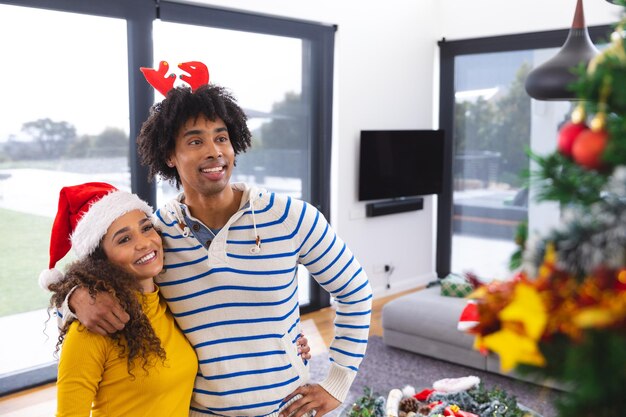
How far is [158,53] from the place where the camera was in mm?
4156

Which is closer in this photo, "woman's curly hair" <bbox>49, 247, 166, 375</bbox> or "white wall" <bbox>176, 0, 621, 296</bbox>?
"woman's curly hair" <bbox>49, 247, 166, 375</bbox>

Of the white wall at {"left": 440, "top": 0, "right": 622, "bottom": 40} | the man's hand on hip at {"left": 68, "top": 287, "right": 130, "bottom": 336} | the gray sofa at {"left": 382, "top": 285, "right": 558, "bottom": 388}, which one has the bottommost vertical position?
the gray sofa at {"left": 382, "top": 285, "right": 558, "bottom": 388}

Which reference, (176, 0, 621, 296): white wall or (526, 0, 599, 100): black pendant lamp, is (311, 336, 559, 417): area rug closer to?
(176, 0, 621, 296): white wall

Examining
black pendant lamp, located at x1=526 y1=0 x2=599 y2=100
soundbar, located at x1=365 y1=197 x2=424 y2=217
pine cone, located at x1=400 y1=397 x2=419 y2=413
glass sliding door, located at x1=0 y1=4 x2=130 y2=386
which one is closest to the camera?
black pendant lamp, located at x1=526 y1=0 x2=599 y2=100

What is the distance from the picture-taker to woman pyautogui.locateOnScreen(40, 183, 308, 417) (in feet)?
4.75

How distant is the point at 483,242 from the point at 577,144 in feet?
18.8

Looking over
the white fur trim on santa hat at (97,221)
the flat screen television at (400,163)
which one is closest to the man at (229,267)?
the white fur trim on santa hat at (97,221)

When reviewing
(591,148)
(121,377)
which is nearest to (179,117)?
(121,377)

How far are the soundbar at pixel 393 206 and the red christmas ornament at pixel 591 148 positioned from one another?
5089 millimetres

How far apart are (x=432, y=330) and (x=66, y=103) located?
2718 millimetres

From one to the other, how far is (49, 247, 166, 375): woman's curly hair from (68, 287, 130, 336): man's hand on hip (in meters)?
0.02

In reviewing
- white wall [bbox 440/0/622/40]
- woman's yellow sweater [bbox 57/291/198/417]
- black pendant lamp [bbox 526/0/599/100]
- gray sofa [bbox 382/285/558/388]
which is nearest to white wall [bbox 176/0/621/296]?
white wall [bbox 440/0/622/40]

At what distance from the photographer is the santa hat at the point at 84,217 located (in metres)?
1.57

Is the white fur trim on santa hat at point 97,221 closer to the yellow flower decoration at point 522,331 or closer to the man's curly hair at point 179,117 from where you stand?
the man's curly hair at point 179,117
